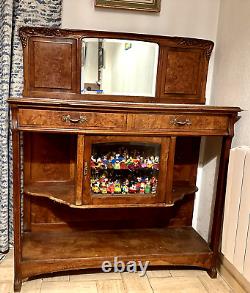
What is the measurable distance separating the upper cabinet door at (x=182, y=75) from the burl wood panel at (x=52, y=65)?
541 millimetres

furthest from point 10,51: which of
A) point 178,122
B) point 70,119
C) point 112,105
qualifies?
point 178,122

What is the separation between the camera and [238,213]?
159cm

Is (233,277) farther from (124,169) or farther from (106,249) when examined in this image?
(124,169)

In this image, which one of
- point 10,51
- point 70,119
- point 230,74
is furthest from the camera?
point 230,74

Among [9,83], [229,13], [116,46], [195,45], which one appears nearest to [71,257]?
[9,83]

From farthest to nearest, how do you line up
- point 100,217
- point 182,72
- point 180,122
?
point 100,217, point 182,72, point 180,122

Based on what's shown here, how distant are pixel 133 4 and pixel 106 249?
57.7 inches

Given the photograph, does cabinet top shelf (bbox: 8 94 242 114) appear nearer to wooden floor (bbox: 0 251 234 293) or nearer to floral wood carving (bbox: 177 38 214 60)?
floral wood carving (bbox: 177 38 214 60)

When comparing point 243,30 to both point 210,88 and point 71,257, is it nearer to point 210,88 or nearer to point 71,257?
point 210,88

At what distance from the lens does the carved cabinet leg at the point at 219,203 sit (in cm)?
174

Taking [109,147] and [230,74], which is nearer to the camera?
[109,147]

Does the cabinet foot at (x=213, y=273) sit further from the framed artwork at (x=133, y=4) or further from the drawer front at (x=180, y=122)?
the framed artwork at (x=133, y=4)

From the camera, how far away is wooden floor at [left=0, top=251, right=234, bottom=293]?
5.58ft

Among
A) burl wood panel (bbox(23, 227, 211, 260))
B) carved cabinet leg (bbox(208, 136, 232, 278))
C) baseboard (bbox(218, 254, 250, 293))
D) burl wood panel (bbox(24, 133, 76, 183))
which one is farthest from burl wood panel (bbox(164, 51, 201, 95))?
baseboard (bbox(218, 254, 250, 293))
